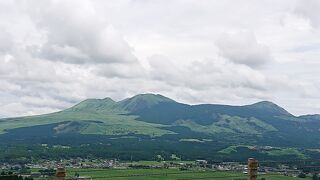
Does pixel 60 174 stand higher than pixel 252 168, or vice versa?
pixel 252 168

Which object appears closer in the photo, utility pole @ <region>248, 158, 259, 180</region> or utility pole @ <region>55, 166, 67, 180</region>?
utility pole @ <region>55, 166, 67, 180</region>

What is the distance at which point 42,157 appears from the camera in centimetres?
12644

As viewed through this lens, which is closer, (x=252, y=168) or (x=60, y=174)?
(x=60, y=174)

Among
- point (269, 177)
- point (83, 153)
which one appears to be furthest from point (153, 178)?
point (83, 153)

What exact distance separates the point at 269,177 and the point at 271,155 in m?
60.3

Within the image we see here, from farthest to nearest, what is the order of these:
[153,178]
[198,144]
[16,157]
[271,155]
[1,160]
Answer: [198,144] → [271,155] → [16,157] → [1,160] → [153,178]

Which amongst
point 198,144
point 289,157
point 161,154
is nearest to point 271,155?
point 289,157

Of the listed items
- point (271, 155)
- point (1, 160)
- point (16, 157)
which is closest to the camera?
point (1, 160)

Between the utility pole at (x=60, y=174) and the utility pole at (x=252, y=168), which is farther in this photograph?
the utility pole at (x=252, y=168)

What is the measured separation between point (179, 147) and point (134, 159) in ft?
147

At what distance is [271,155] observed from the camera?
13712 cm

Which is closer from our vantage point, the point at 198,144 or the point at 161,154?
the point at 161,154

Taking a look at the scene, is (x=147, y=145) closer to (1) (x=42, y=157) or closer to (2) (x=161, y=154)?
(2) (x=161, y=154)

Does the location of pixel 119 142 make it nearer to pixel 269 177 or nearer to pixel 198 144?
pixel 198 144
